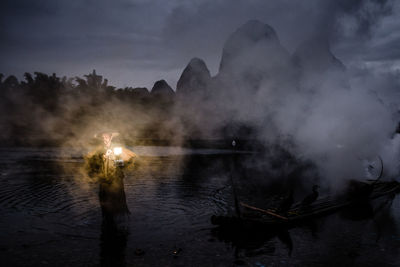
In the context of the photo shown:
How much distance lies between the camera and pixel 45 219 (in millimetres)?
8703

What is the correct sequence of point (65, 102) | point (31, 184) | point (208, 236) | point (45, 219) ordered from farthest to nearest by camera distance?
point (65, 102) → point (31, 184) → point (45, 219) → point (208, 236)

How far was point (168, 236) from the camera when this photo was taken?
7.76 m

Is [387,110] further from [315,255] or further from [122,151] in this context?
[122,151]

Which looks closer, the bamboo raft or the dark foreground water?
the dark foreground water

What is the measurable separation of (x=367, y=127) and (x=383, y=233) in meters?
7.21

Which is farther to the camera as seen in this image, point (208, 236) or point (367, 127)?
point (367, 127)

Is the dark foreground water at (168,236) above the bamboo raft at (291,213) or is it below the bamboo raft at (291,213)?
below

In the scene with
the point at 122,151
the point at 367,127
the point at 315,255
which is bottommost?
the point at 315,255

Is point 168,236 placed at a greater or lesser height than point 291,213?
lesser

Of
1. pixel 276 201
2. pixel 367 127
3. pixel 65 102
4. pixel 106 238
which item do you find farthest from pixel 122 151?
pixel 65 102

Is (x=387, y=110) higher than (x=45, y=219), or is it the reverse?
(x=387, y=110)

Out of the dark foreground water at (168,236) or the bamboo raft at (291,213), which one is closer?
the dark foreground water at (168,236)

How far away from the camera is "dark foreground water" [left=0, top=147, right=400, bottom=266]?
258 inches

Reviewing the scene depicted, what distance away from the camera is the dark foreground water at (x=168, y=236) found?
6555 mm
